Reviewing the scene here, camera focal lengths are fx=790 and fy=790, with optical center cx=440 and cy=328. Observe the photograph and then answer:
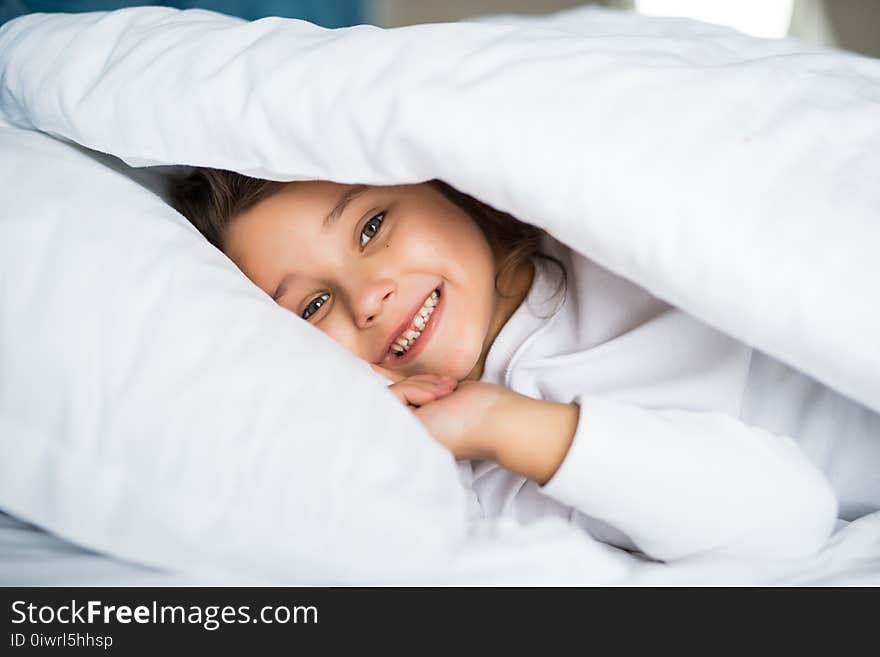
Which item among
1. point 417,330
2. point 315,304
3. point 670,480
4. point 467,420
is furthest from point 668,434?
point 315,304

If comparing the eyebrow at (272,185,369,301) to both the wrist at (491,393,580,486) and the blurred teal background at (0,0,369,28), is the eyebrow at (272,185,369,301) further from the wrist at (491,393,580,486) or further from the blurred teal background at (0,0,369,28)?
the blurred teal background at (0,0,369,28)

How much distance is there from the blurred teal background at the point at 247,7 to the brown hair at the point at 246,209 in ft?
1.08

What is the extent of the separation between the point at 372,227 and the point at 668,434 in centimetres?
33

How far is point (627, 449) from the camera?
21.1 inches

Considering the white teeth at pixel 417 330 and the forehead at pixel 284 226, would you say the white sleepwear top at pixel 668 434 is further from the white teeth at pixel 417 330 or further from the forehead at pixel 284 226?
the forehead at pixel 284 226

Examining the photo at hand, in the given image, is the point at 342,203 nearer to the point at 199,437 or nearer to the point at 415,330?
the point at 415,330

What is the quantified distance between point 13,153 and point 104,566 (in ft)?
1.16

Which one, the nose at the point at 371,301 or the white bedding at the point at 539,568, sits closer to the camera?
the white bedding at the point at 539,568

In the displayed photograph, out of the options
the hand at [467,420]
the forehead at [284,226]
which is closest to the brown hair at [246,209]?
the forehead at [284,226]

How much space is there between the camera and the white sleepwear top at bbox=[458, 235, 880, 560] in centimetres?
53

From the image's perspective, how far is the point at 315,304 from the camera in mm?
737

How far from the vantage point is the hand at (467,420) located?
22.5 inches
